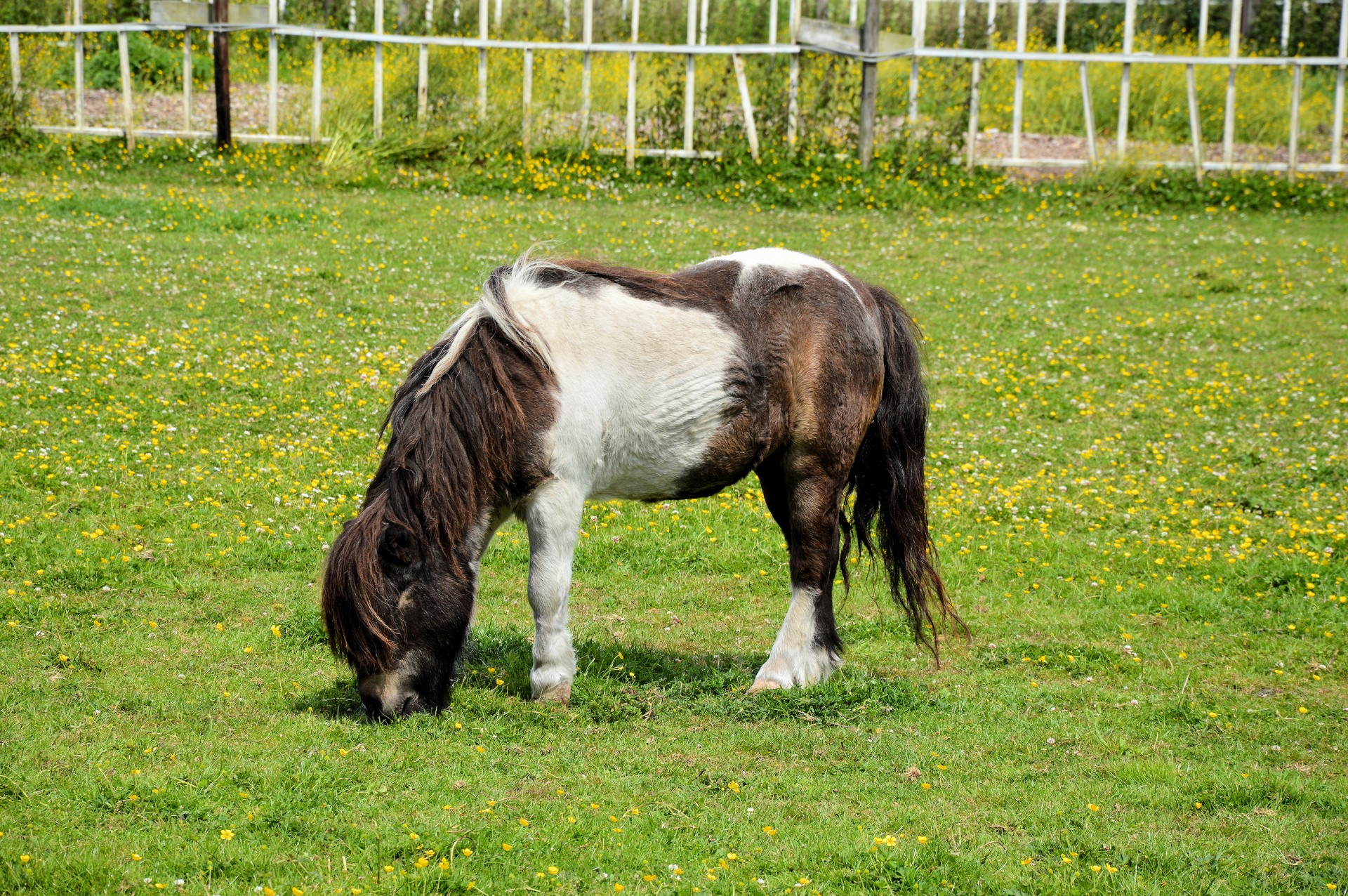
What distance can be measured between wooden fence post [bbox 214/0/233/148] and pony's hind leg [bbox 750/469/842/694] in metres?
15.9

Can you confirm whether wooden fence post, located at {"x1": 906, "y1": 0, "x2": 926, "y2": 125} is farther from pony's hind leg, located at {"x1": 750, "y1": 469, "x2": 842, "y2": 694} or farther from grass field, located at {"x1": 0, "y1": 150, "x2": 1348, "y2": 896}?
pony's hind leg, located at {"x1": 750, "y1": 469, "x2": 842, "y2": 694}

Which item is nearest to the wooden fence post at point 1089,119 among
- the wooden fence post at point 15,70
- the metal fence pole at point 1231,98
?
the metal fence pole at point 1231,98

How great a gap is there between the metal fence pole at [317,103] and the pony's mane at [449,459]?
15.4 m

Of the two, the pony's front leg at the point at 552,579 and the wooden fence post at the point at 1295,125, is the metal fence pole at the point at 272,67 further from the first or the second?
the wooden fence post at the point at 1295,125

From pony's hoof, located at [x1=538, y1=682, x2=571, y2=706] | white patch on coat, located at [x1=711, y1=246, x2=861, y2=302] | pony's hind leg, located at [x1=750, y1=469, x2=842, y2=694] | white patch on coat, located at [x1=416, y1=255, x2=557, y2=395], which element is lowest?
pony's hoof, located at [x1=538, y1=682, x2=571, y2=706]

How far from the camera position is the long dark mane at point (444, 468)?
570cm

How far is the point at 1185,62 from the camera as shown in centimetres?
2159

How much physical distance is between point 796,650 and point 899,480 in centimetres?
111

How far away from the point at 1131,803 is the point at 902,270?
38.6ft

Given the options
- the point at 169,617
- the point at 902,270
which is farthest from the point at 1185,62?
the point at 169,617

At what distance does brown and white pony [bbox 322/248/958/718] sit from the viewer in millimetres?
5836

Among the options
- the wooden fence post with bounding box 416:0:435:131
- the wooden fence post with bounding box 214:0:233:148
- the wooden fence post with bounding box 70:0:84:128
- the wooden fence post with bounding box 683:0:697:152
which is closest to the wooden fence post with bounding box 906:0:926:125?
the wooden fence post with bounding box 683:0:697:152

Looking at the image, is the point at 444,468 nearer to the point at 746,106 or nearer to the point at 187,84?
the point at 746,106

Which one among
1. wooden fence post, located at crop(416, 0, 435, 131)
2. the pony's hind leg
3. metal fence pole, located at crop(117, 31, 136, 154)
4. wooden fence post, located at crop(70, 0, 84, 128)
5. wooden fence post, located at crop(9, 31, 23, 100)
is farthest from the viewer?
wooden fence post, located at crop(416, 0, 435, 131)
